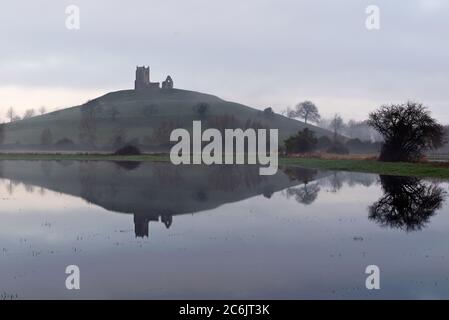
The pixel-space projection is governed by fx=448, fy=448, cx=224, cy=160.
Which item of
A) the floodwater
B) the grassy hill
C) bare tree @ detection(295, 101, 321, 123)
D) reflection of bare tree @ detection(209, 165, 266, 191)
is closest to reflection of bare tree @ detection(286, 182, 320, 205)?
the floodwater

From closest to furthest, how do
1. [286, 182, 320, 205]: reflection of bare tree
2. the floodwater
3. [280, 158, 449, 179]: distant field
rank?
1. the floodwater
2. [286, 182, 320, 205]: reflection of bare tree
3. [280, 158, 449, 179]: distant field

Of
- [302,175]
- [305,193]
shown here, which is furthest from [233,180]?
[305,193]

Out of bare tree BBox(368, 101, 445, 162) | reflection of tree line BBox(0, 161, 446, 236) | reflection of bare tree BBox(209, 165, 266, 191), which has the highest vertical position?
bare tree BBox(368, 101, 445, 162)

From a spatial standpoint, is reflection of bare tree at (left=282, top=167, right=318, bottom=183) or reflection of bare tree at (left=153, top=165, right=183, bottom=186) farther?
reflection of bare tree at (left=282, top=167, right=318, bottom=183)

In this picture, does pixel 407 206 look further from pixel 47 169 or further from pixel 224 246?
pixel 47 169

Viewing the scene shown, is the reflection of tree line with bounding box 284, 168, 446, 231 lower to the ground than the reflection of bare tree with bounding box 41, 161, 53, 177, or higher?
lower

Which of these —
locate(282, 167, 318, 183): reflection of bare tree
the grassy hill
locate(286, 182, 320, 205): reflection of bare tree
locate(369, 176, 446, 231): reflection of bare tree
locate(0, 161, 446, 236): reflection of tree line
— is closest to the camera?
locate(369, 176, 446, 231): reflection of bare tree

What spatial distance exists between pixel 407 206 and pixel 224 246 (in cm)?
1388

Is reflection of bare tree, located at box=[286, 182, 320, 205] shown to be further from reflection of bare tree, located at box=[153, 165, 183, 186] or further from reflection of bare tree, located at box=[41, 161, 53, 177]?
reflection of bare tree, located at box=[41, 161, 53, 177]

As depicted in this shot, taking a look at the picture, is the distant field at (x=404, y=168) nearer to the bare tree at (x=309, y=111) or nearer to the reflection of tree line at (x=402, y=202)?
the reflection of tree line at (x=402, y=202)

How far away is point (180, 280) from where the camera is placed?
1193 cm

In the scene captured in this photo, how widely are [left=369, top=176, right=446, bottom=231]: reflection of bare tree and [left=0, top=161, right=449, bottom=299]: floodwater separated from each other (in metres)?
0.07

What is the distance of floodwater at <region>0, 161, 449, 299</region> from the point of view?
11312 millimetres

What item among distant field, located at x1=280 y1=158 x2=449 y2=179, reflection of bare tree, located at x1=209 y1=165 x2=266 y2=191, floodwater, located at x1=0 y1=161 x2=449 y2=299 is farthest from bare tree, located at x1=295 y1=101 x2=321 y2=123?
floodwater, located at x1=0 y1=161 x2=449 y2=299
